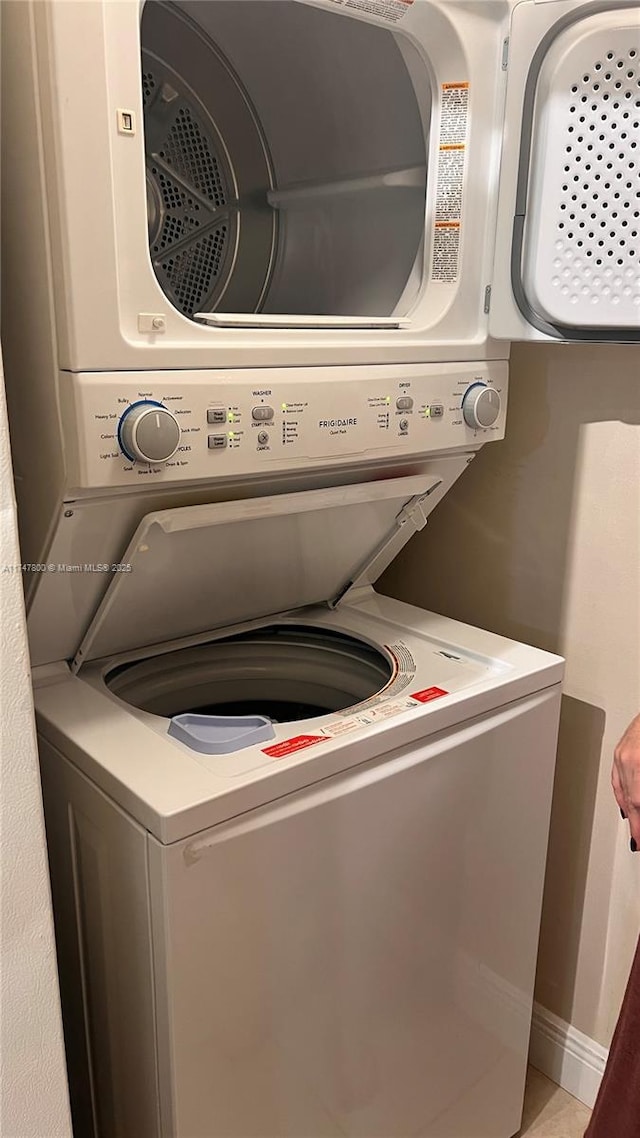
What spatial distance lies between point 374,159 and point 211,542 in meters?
0.74

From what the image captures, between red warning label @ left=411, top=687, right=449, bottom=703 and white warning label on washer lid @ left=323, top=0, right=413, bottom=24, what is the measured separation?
0.98m

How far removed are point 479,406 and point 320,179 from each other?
1.70ft

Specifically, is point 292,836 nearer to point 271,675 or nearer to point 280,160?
point 271,675

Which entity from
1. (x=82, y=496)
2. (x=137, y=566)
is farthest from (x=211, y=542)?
(x=82, y=496)

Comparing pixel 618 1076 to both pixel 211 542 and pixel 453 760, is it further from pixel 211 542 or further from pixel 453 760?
pixel 211 542

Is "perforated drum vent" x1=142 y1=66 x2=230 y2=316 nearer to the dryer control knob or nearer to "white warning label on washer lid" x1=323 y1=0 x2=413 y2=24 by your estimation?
"white warning label on washer lid" x1=323 y1=0 x2=413 y2=24

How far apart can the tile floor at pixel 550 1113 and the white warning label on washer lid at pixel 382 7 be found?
204 cm

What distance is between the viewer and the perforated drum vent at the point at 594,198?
1317 millimetres

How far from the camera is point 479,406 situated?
1.49 meters

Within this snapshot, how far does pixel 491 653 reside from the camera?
157cm

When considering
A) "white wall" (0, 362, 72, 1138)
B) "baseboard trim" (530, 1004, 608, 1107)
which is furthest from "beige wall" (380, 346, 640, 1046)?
"white wall" (0, 362, 72, 1138)

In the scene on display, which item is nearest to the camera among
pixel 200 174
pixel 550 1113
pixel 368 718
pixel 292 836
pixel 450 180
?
pixel 292 836

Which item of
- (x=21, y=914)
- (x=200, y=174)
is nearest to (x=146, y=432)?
(x=21, y=914)

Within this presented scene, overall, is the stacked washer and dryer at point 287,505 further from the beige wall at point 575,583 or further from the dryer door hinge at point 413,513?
the beige wall at point 575,583
